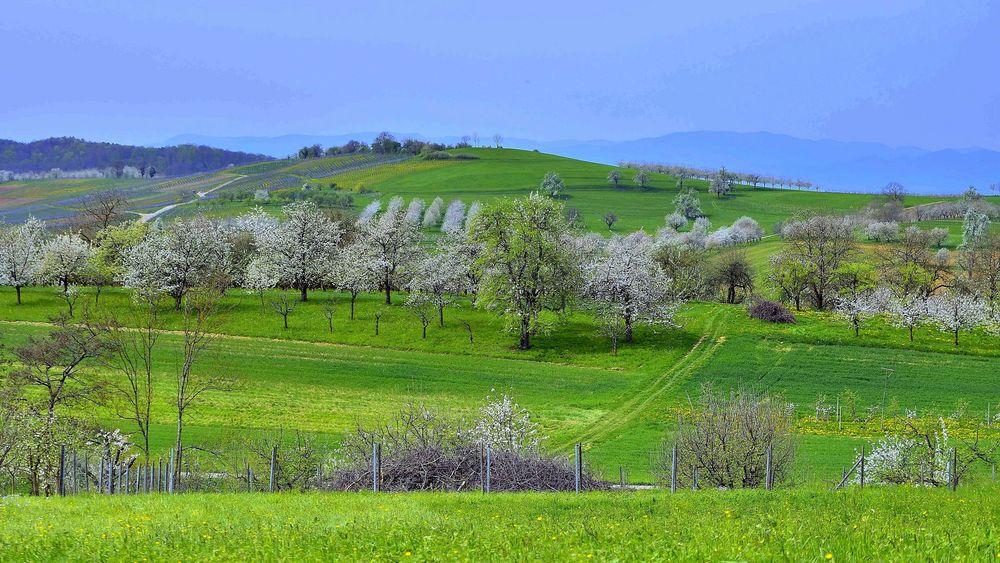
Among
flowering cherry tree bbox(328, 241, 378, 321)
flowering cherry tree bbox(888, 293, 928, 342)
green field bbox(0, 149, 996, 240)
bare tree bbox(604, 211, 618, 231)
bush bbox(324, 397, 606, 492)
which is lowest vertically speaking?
bush bbox(324, 397, 606, 492)

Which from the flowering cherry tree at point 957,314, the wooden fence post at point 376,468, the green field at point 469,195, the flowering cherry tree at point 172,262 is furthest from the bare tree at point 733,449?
the green field at point 469,195

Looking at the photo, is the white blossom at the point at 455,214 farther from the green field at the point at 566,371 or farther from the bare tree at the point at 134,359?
the bare tree at the point at 134,359

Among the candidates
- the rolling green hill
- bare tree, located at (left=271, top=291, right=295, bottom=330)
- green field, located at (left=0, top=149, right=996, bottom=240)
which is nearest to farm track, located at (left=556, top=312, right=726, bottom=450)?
the rolling green hill

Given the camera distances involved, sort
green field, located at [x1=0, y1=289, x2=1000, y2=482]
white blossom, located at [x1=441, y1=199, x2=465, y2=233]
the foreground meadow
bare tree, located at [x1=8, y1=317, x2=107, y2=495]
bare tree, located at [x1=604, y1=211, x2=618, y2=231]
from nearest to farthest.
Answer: the foreground meadow → bare tree, located at [x1=8, y1=317, x2=107, y2=495] → green field, located at [x1=0, y1=289, x2=1000, y2=482] → white blossom, located at [x1=441, y1=199, x2=465, y2=233] → bare tree, located at [x1=604, y1=211, x2=618, y2=231]

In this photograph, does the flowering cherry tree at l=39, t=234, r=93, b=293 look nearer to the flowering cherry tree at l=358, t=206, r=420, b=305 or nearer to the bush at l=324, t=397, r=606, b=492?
the flowering cherry tree at l=358, t=206, r=420, b=305

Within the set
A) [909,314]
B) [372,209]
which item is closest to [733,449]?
[909,314]

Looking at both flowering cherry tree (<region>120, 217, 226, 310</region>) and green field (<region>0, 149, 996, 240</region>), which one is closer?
flowering cherry tree (<region>120, 217, 226, 310</region>)

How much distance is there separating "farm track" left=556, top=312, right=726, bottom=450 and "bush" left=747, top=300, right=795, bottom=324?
12.0ft

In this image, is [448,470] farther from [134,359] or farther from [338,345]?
[338,345]

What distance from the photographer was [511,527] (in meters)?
12.5

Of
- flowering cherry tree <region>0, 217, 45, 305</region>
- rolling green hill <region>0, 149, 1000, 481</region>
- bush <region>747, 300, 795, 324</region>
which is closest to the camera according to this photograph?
rolling green hill <region>0, 149, 1000, 481</region>

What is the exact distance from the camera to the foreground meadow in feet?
32.0

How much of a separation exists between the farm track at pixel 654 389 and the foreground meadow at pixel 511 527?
23861mm

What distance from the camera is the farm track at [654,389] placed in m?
45.5
